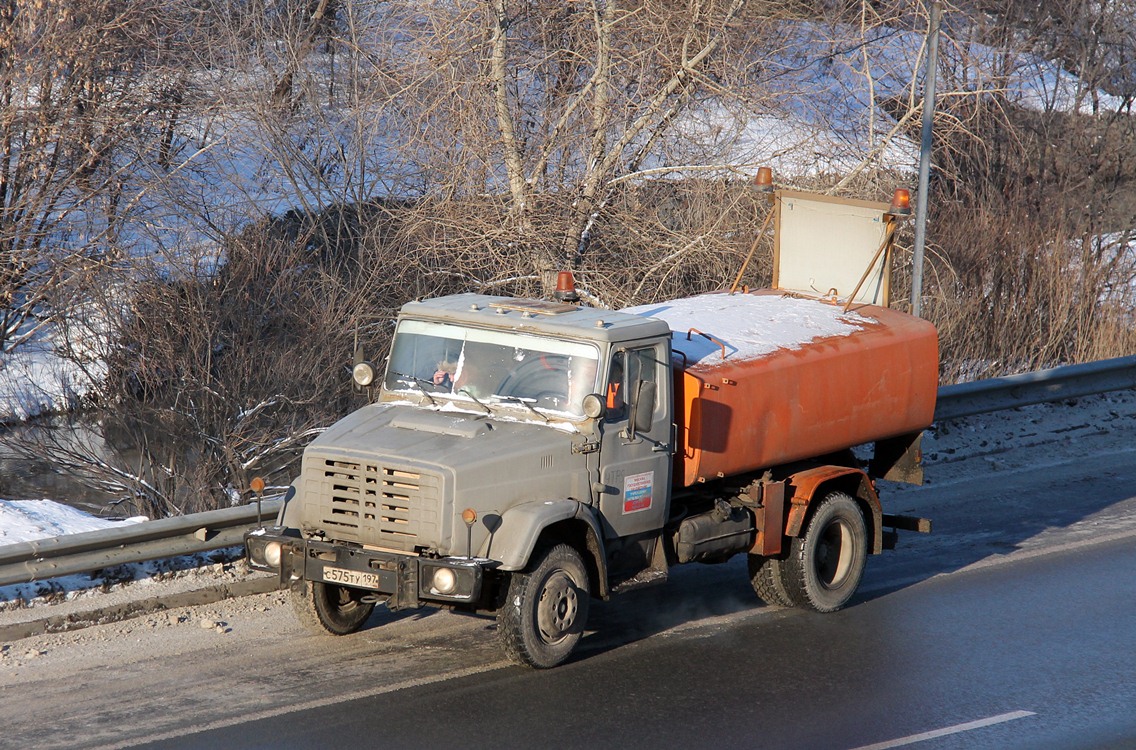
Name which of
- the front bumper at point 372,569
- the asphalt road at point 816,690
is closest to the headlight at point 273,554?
the front bumper at point 372,569

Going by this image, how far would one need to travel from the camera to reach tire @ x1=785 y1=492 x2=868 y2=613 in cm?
847

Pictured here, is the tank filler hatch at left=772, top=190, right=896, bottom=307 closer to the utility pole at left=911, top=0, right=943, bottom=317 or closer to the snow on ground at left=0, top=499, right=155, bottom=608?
the utility pole at left=911, top=0, right=943, bottom=317

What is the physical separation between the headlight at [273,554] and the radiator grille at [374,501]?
248 millimetres

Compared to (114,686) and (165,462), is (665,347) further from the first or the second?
(165,462)

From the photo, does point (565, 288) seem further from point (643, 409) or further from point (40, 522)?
point (40, 522)

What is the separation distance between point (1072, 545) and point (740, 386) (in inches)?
149

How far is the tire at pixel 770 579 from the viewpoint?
8539 mm

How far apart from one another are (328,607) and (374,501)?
3.51 feet

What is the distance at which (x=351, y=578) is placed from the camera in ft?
22.4

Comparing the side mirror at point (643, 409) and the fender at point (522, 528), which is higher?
the side mirror at point (643, 409)

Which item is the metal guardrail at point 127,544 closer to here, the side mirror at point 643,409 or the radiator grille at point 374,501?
the radiator grille at point 374,501

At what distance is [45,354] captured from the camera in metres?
15.6

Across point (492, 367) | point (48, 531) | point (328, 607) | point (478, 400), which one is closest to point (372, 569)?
point (328, 607)

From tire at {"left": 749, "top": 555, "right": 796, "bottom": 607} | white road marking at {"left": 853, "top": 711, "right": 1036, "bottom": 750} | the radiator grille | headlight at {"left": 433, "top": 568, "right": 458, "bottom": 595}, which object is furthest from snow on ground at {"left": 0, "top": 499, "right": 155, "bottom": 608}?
white road marking at {"left": 853, "top": 711, "right": 1036, "bottom": 750}
